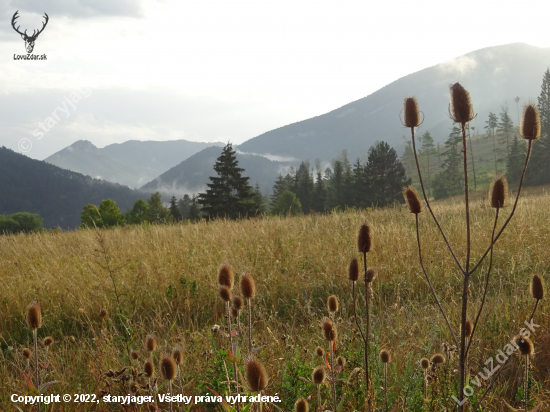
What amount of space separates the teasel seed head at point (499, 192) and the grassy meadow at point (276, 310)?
507 mm

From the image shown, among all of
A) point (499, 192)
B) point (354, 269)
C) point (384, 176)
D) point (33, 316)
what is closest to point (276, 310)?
point (354, 269)

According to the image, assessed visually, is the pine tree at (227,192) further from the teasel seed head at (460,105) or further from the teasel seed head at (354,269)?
the teasel seed head at (460,105)

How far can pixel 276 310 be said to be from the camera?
14.4 ft

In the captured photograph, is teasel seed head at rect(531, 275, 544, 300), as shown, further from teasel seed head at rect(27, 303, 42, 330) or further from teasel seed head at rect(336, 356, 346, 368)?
teasel seed head at rect(27, 303, 42, 330)

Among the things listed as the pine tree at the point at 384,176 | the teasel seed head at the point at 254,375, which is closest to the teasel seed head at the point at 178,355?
the teasel seed head at the point at 254,375

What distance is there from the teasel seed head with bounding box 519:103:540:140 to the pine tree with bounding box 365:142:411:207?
40355 millimetres

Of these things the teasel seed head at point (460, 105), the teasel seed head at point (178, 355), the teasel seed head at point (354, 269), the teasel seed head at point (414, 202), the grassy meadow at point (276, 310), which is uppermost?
the teasel seed head at point (460, 105)

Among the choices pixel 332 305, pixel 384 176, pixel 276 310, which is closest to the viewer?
pixel 332 305

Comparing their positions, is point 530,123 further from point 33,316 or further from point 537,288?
point 33,316

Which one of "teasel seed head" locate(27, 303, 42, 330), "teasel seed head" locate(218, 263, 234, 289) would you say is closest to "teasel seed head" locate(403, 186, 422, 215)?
"teasel seed head" locate(218, 263, 234, 289)

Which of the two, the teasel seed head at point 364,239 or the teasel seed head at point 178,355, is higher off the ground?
the teasel seed head at point 364,239

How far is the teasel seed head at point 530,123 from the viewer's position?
4.29ft

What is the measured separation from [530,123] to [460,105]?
0.29m

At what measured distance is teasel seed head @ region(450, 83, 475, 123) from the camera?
1.24 meters
